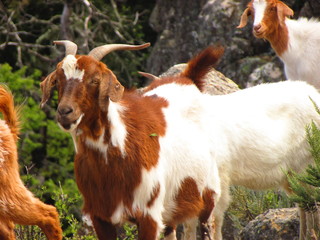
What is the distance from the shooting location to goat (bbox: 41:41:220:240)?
5137 mm

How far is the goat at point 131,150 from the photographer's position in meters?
5.14

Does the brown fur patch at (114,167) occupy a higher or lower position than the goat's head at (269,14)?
higher

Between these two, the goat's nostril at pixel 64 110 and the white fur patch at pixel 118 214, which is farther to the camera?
the white fur patch at pixel 118 214

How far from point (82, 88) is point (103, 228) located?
1.11m

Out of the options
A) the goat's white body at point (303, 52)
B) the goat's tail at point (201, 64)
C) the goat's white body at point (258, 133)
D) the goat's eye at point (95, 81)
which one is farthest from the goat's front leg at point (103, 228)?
the goat's white body at point (303, 52)

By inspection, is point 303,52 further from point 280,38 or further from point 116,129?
point 116,129

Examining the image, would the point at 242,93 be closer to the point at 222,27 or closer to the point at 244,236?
the point at 244,236

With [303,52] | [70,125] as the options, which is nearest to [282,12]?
[303,52]

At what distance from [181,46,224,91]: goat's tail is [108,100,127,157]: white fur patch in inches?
49.6

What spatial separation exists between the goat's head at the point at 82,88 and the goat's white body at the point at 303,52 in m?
5.14

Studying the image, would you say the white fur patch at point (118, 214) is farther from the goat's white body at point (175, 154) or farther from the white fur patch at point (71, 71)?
the white fur patch at point (71, 71)

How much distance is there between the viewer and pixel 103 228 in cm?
557

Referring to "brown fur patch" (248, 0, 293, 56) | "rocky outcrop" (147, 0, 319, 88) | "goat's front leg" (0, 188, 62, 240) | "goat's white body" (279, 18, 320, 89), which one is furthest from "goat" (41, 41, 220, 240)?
"rocky outcrop" (147, 0, 319, 88)

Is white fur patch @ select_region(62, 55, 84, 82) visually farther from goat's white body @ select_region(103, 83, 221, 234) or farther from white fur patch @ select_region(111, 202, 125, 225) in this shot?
white fur patch @ select_region(111, 202, 125, 225)
